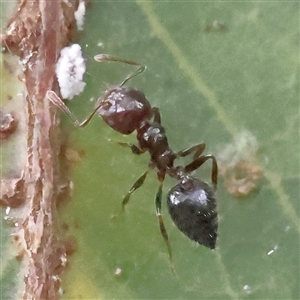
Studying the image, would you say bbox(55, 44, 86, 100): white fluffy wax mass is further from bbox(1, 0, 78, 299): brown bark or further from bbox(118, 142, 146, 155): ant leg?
bbox(118, 142, 146, 155): ant leg

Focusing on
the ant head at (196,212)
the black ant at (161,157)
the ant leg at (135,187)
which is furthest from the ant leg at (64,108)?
the ant head at (196,212)


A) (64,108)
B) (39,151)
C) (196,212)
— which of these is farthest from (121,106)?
(196,212)

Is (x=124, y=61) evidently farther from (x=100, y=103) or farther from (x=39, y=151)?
(x=39, y=151)

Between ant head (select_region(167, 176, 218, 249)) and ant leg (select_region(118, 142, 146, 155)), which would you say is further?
ant leg (select_region(118, 142, 146, 155))

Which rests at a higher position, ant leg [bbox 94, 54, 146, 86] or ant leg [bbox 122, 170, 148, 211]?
ant leg [bbox 94, 54, 146, 86]

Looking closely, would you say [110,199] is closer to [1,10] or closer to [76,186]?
[76,186]

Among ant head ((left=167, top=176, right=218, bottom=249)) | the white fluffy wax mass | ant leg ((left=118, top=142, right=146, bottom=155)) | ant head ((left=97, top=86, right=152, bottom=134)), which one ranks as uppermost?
the white fluffy wax mass

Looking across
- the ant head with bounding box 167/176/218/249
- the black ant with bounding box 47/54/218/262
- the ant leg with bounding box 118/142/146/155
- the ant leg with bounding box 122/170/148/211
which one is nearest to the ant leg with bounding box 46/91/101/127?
the black ant with bounding box 47/54/218/262

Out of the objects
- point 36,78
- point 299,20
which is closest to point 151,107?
point 36,78
